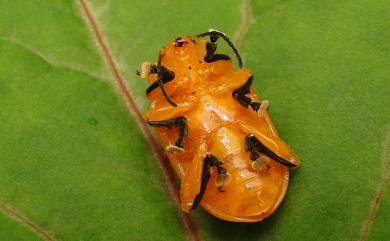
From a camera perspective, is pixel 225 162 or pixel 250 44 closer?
pixel 225 162

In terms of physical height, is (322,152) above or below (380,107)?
below

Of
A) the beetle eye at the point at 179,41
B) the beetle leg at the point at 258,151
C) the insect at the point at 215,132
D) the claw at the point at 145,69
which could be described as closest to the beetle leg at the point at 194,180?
the insect at the point at 215,132

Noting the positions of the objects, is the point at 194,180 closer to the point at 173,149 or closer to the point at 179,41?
the point at 173,149

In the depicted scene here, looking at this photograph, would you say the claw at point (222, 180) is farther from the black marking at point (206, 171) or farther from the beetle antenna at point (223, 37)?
the beetle antenna at point (223, 37)

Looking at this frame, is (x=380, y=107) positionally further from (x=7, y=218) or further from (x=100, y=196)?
(x=7, y=218)

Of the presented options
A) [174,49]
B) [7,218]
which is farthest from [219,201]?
[7,218]

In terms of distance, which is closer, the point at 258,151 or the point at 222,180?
the point at 222,180

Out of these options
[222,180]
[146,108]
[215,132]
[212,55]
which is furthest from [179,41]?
[222,180]

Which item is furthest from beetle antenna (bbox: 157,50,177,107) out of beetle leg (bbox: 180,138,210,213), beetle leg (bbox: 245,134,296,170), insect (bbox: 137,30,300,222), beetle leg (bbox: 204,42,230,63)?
beetle leg (bbox: 245,134,296,170)
